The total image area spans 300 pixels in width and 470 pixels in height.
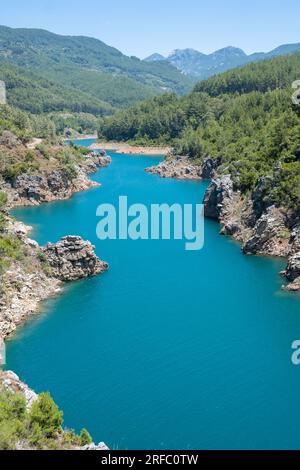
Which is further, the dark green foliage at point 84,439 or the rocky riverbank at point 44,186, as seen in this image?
the rocky riverbank at point 44,186

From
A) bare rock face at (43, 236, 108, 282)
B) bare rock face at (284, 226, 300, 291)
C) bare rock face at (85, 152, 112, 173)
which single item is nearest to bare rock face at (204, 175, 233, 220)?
bare rock face at (284, 226, 300, 291)

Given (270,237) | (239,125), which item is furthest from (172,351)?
(239,125)

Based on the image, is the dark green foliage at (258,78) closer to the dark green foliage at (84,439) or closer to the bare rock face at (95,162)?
the bare rock face at (95,162)

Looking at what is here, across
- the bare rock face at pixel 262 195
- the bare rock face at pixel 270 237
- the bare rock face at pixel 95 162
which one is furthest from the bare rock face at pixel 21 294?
the bare rock face at pixel 95 162

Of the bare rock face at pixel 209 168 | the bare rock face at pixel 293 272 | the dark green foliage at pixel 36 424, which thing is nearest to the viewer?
the dark green foliage at pixel 36 424

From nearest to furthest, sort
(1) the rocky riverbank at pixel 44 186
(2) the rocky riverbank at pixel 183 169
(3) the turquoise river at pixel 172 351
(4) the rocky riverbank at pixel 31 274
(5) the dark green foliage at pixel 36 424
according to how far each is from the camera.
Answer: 1. (5) the dark green foliage at pixel 36 424
2. (4) the rocky riverbank at pixel 31 274
3. (3) the turquoise river at pixel 172 351
4. (1) the rocky riverbank at pixel 44 186
5. (2) the rocky riverbank at pixel 183 169
